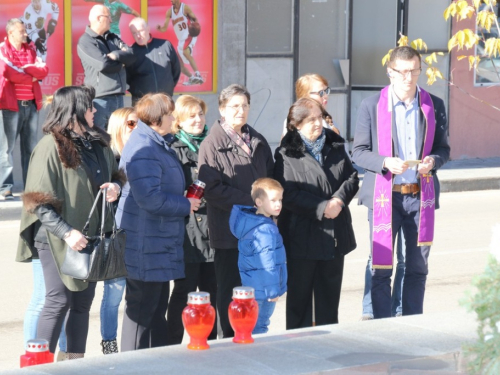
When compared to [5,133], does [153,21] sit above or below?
above

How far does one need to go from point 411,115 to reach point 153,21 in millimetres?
8486

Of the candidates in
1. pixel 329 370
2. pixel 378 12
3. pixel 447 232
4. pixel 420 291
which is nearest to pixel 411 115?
pixel 420 291

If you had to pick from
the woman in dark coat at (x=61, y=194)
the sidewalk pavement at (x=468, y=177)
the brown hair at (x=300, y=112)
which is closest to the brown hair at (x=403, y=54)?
the brown hair at (x=300, y=112)

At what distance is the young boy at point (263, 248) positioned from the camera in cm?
620

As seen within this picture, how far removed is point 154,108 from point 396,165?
1667 mm

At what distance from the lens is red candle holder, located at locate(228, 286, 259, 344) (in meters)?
5.28

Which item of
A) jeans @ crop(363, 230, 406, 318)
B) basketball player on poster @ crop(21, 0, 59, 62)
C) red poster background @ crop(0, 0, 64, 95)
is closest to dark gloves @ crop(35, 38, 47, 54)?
basketball player on poster @ crop(21, 0, 59, 62)

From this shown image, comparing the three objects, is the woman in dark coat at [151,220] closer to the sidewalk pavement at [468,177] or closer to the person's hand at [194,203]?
the person's hand at [194,203]

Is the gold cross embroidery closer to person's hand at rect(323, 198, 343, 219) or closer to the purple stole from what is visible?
the purple stole

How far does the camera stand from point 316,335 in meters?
5.54

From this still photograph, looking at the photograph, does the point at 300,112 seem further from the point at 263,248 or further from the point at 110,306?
the point at 110,306

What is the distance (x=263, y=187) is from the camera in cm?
629

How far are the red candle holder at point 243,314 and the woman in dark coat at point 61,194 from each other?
947 millimetres

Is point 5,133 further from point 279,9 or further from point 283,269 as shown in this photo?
point 283,269
